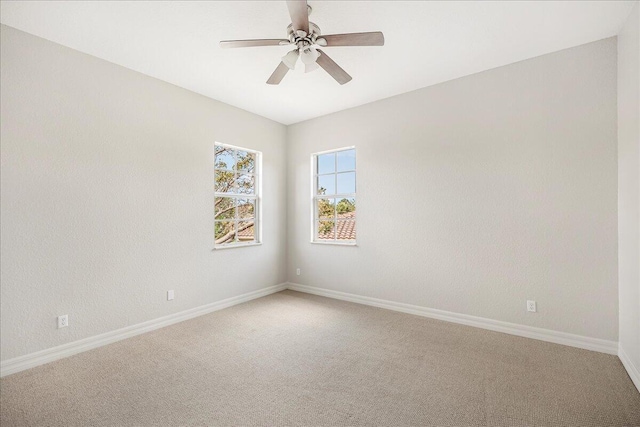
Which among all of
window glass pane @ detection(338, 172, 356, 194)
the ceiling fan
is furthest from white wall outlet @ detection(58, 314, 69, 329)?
window glass pane @ detection(338, 172, 356, 194)

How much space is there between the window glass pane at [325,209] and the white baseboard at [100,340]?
1750 mm

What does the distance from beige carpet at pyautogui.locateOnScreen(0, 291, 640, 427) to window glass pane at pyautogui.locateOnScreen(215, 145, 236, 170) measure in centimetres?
222

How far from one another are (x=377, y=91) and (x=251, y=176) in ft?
7.33

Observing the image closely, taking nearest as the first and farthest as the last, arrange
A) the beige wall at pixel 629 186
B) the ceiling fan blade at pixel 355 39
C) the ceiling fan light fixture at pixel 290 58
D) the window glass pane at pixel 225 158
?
1. the ceiling fan blade at pixel 355 39
2. the beige wall at pixel 629 186
3. the ceiling fan light fixture at pixel 290 58
4. the window glass pane at pixel 225 158

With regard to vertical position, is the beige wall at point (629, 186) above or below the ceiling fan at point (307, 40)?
below

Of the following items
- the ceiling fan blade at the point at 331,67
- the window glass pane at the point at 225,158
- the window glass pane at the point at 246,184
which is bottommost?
the window glass pane at the point at 246,184

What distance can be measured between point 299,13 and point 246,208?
3050 mm

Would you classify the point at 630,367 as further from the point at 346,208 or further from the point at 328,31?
the point at 328,31

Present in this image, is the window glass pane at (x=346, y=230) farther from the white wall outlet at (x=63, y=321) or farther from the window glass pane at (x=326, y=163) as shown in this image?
the white wall outlet at (x=63, y=321)

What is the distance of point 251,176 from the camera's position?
4.61m

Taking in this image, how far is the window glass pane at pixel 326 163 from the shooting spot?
15.3 ft

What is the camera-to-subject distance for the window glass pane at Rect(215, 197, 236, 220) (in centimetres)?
414

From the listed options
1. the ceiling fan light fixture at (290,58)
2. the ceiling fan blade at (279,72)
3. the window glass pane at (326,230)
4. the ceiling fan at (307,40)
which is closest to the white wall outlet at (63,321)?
the ceiling fan at (307,40)

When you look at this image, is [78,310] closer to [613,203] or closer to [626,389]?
[626,389]
